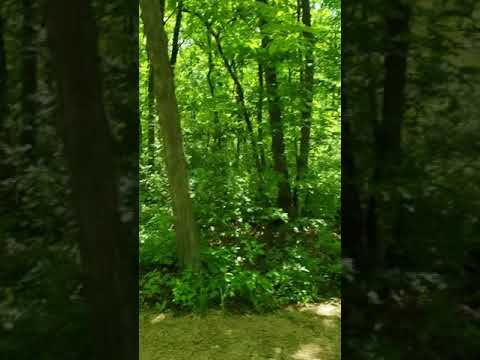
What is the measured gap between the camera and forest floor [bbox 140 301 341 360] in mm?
4895

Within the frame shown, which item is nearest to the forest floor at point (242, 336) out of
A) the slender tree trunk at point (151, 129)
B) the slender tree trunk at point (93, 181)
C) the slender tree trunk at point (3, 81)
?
the slender tree trunk at point (93, 181)

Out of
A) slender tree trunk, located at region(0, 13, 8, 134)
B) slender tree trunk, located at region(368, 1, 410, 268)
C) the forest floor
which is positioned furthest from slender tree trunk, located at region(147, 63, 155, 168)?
slender tree trunk, located at region(368, 1, 410, 268)

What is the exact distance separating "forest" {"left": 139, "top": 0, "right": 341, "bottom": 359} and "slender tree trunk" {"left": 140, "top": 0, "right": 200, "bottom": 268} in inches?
0.7

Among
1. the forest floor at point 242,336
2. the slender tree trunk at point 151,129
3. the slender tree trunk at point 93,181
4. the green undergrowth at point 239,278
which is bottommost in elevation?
the forest floor at point 242,336

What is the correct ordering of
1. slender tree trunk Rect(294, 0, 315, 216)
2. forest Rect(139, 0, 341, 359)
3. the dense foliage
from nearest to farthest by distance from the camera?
forest Rect(139, 0, 341, 359)
the dense foliage
slender tree trunk Rect(294, 0, 315, 216)

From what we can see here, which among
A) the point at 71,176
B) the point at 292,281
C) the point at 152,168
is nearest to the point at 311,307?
the point at 292,281

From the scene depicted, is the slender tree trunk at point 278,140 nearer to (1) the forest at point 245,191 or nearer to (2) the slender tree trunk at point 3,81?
(1) the forest at point 245,191

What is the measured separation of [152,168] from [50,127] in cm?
813

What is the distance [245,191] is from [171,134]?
127 inches

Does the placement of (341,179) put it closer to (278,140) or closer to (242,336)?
(242,336)

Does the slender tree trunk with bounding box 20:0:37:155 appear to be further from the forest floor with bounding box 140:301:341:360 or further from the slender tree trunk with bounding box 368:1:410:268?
the forest floor with bounding box 140:301:341:360

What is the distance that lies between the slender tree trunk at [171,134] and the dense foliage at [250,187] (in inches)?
15.8

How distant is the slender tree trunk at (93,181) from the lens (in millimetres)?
1381

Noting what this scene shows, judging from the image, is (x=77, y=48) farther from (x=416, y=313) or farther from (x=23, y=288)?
(x=416, y=313)
